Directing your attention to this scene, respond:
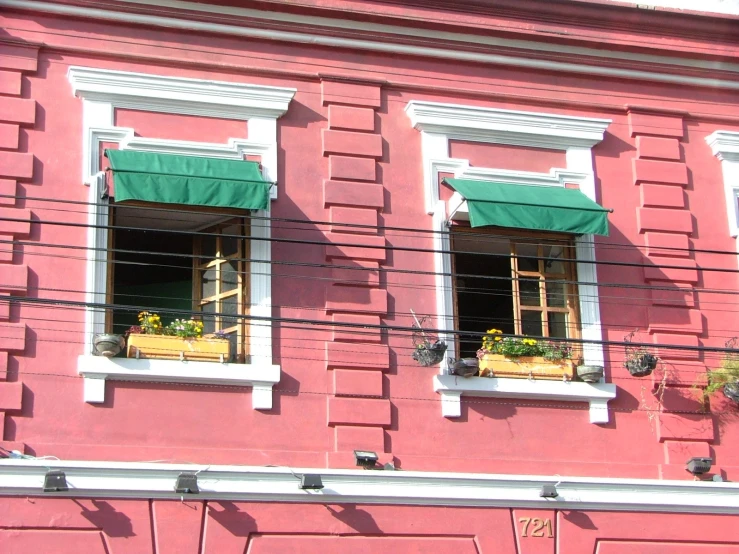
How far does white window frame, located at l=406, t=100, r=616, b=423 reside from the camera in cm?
1341

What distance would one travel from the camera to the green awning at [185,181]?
12.8m

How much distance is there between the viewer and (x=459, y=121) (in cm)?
1441

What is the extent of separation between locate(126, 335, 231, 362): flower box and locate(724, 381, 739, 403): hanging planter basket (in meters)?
5.51

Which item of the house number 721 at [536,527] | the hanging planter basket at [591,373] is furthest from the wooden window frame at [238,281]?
the hanging planter basket at [591,373]

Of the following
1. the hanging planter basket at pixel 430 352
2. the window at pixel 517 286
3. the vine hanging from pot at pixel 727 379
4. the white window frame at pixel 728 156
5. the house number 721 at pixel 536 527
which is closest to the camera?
the house number 721 at pixel 536 527

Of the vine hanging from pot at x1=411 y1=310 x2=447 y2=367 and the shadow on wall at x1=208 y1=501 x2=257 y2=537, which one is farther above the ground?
the vine hanging from pot at x1=411 y1=310 x2=447 y2=367

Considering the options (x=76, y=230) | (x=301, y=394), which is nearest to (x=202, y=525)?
(x=301, y=394)

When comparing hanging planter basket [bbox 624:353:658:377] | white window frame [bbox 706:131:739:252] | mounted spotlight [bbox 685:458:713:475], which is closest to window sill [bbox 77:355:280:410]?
hanging planter basket [bbox 624:353:658:377]

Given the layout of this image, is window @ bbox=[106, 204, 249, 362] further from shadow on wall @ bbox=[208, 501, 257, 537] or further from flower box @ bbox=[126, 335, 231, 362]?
shadow on wall @ bbox=[208, 501, 257, 537]

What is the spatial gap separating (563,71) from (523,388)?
4102 millimetres

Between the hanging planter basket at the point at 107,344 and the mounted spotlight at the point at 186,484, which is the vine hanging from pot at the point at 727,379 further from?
the hanging planter basket at the point at 107,344

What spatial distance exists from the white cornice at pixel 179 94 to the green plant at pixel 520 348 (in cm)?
346

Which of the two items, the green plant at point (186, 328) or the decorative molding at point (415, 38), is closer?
the green plant at point (186, 328)

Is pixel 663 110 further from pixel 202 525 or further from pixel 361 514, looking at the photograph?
pixel 202 525
